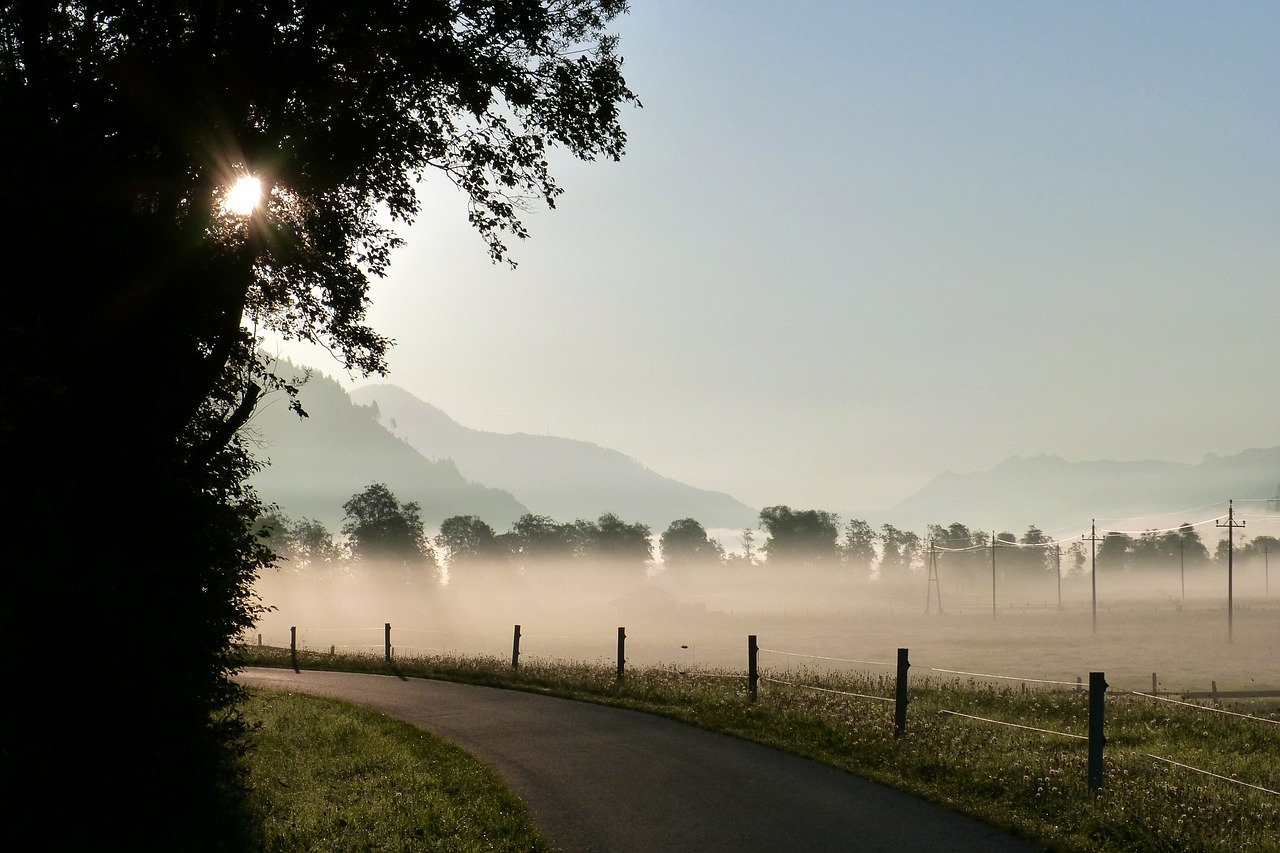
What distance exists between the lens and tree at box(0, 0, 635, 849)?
7.66 meters

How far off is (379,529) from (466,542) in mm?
49844

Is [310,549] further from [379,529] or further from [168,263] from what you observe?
[168,263]

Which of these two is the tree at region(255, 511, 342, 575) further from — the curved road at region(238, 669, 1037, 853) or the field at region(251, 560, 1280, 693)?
the curved road at region(238, 669, 1037, 853)

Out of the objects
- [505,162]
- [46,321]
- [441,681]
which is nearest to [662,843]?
[46,321]

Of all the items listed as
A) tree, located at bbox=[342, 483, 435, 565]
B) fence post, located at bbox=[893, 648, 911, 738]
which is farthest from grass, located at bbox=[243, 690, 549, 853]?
tree, located at bbox=[342, 483, 435, 565]

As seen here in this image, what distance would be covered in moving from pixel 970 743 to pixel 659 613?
15228 cm

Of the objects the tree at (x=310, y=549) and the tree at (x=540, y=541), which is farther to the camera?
the tree at (x=540, y=541)

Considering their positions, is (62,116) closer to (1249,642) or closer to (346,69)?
(346,69)

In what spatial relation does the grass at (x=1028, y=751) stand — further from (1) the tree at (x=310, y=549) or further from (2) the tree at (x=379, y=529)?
(1) the tree at (x=310, y=549)

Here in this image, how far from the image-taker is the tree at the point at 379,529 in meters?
121

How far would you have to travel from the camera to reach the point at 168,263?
9.62 meters

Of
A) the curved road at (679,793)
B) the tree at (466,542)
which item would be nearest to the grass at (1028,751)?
the curved road at (679,793)

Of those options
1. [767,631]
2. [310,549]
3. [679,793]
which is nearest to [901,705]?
[679,793]

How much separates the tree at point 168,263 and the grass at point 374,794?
103 cm
